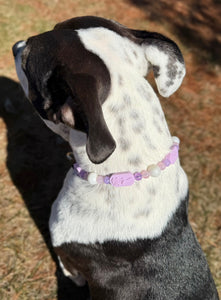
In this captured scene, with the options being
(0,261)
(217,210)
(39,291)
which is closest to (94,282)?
(39,291)

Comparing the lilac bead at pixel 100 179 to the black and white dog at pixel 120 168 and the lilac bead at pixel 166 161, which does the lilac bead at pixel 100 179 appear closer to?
the black and white dog at pixel 120 168

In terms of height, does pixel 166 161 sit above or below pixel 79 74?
below

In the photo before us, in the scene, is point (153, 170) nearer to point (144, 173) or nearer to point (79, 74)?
point (144, 173)

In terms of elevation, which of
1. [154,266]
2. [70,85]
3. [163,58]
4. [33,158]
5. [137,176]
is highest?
[70,85]

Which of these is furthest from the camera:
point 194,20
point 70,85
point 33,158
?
point 194,20

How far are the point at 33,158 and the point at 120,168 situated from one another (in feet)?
7.47

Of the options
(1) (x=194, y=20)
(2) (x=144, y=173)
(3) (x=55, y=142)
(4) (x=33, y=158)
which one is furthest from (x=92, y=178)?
(1) (x=194, y=20)

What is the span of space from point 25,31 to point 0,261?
3.77 metres

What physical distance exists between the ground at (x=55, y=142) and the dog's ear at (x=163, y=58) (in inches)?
84.8

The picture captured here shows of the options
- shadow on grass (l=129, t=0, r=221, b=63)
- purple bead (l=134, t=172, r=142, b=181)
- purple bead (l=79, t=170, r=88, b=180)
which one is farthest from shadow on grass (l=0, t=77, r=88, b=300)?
shadow on grass (l=129, t=0, r=221, b=63)

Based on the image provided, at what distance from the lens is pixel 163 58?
8.63 feet

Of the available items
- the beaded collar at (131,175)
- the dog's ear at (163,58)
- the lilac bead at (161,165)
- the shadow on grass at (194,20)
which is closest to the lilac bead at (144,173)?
the beaded collar at (131,175)

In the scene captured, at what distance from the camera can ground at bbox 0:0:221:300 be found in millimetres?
3795

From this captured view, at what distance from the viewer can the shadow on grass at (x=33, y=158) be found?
413 cm
